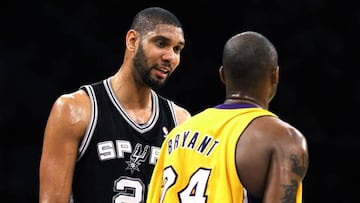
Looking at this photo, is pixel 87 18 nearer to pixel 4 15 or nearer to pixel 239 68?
pixel 4 15

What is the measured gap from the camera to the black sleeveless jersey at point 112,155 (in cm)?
345

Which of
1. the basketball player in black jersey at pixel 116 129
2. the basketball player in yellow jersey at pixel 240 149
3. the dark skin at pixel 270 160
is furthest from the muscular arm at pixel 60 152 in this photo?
the dark skin at pixel 270 160

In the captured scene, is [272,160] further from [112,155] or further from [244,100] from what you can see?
[112,155]

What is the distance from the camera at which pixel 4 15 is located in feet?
24.1

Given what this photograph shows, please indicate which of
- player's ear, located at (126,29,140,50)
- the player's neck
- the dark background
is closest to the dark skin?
the player's neck

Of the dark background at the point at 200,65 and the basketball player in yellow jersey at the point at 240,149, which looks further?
the dark background at the point at 200,65

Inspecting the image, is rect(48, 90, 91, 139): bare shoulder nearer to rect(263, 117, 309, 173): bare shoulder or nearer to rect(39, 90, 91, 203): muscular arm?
rect(39, 90, 91, 203): muscular arm

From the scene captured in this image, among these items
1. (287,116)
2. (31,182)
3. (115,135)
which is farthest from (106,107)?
(287,116)

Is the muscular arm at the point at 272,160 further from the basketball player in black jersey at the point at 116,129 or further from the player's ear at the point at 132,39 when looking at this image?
the player's ear at the point at 132,39

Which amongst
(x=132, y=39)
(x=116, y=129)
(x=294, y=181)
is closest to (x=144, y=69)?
(x=132, y=39)

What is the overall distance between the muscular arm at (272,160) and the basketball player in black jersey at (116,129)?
4.12ft

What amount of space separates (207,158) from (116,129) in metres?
1.18

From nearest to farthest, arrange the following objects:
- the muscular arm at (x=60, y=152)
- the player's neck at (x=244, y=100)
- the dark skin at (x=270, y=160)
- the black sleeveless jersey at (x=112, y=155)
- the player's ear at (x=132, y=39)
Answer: the dark skin at (x=270, y=160) → the player's neck at (x=244, y=100) → the muscular arm at (x=60, y=152) → the black sleeveless jersey at (x=112, y=155) → the player's ear at (x=132, y=39)

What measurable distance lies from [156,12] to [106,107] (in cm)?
61
